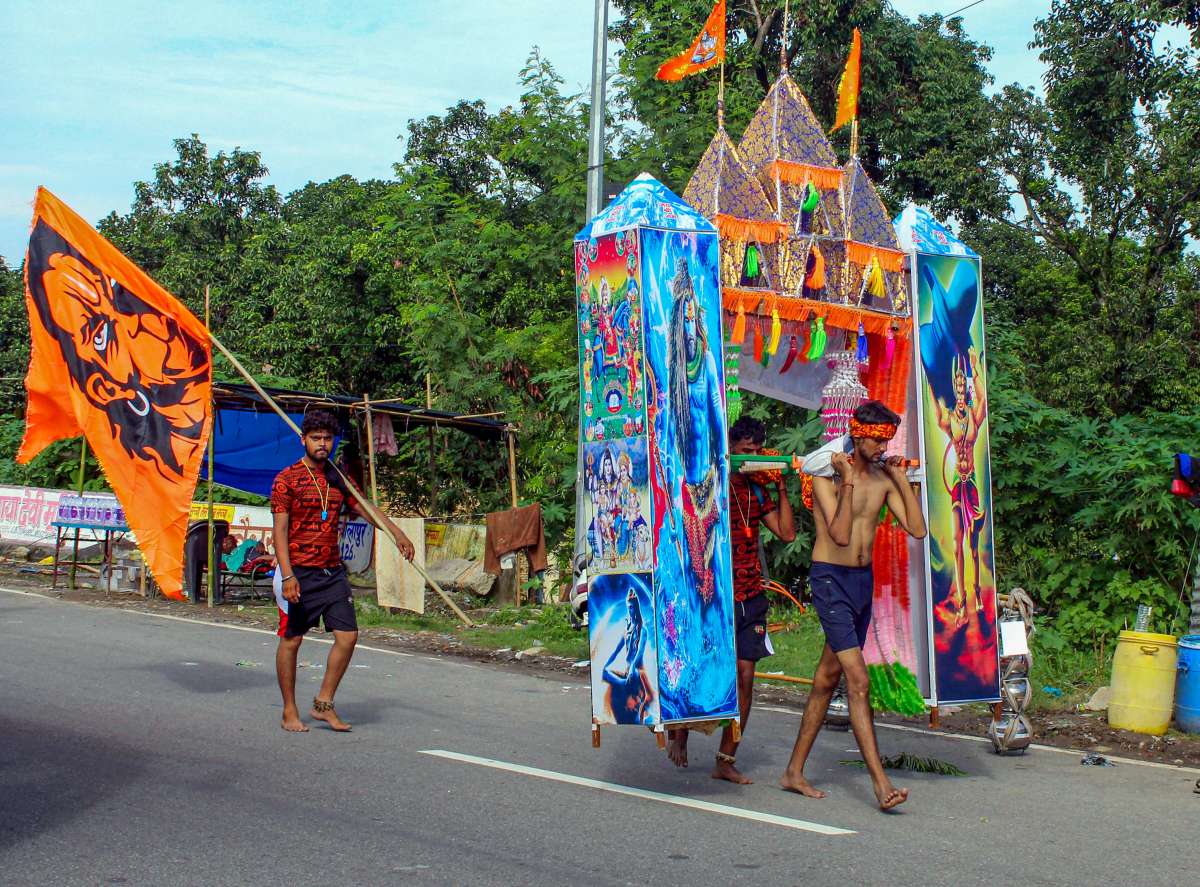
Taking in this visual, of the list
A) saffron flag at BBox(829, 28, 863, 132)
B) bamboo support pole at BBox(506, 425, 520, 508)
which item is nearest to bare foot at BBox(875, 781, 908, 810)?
saffron flag at BBox(829, 28, 863, 132)

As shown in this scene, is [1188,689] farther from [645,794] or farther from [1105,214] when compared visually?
[1105,214]

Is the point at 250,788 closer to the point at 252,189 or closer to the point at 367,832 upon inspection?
the point at 367,832

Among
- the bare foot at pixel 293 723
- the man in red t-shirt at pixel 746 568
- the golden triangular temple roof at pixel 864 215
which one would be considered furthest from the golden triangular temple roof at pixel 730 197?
the bare foot at pixel 293 723

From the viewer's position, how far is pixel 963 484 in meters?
7.38

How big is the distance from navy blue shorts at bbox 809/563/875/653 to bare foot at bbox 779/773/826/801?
27.4 inches

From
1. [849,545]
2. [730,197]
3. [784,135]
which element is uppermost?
[784,135]

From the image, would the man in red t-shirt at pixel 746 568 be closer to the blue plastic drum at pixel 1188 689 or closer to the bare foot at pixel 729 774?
the bare foot at pixel 729 774

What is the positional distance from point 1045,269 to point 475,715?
1947 cm

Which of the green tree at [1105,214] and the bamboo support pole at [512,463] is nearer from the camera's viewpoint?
the bamboo support pole at [512,463]

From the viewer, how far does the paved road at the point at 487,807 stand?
16.4ft

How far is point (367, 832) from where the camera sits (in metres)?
5.48

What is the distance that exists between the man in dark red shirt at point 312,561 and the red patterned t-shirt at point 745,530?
95.0 inches

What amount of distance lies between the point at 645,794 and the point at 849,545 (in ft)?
5.11

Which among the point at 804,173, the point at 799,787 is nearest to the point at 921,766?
the point at 799,787
